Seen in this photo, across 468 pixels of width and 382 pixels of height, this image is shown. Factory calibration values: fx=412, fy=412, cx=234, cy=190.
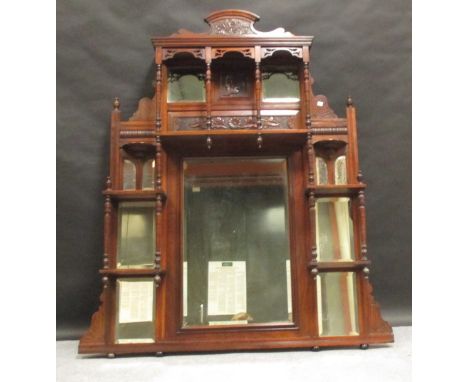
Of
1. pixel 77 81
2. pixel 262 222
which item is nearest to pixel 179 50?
pixel 77 81

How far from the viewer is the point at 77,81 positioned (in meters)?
1.98

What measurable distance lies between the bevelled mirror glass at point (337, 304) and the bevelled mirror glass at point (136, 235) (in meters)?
0.71

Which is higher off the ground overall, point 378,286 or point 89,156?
point 89,156

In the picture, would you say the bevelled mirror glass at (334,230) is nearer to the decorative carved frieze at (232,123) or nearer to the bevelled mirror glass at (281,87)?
the decorative carved frieze at (232,123)

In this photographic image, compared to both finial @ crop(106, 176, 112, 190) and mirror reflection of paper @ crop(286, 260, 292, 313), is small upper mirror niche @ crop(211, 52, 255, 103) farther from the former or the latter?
mirror reflection of paper @ crop(286, 260, 292, 313)

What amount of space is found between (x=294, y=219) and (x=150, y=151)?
672mm

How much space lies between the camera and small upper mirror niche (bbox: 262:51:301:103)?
1.78m

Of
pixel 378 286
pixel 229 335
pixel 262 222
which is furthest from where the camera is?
pixel 378 286

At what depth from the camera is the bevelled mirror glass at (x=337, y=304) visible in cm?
163

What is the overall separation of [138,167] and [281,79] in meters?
0.73

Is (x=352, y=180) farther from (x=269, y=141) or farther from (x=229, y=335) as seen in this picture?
(x=229, y=335)

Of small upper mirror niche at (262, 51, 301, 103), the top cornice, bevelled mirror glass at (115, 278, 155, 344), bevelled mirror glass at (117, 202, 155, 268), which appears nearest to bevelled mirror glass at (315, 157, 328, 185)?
small upper mirror niche at (262, 51, 301, 103)

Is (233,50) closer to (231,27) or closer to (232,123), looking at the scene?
(231,27)

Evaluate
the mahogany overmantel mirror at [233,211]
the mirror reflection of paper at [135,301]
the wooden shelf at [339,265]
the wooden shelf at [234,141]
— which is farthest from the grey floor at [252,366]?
the wooden shelf at [234,141]
